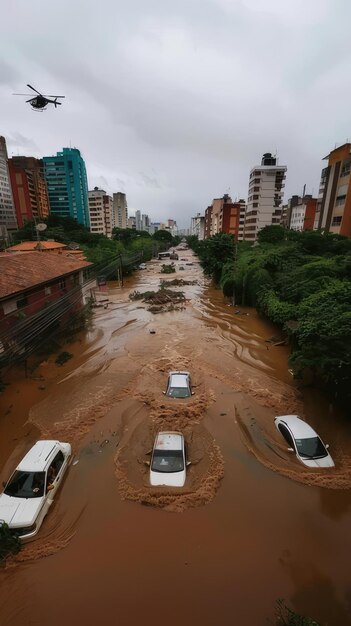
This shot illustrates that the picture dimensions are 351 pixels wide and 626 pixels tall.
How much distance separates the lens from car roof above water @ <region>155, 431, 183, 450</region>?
29.9 feet

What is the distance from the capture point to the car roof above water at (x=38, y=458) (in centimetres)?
796

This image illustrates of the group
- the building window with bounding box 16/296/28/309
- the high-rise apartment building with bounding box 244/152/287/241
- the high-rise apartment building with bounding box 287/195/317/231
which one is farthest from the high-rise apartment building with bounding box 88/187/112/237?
the building window with bounding box 16/296/28/309

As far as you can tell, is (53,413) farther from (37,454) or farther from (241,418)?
(241,418)

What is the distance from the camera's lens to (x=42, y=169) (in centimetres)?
8856

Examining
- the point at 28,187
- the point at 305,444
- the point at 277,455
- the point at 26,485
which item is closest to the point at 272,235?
the point at 305,444

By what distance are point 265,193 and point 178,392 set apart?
5719 cm

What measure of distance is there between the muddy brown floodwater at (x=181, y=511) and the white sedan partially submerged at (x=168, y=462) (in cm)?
30

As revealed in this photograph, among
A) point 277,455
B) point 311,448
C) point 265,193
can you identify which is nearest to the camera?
point 311,448

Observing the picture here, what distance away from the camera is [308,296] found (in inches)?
640

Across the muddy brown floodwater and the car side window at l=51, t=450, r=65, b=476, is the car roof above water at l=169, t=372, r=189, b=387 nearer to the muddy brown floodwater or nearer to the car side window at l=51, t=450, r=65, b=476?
the muddy brown floodwater

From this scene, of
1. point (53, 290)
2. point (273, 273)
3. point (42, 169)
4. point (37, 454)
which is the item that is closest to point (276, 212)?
point (273, 273)

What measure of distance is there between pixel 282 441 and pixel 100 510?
6464 mm

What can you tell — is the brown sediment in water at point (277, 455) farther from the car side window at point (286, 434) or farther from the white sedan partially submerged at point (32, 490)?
the white sedan partially submerged at point (32, 490)

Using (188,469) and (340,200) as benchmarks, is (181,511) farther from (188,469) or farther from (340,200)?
(340,200)
